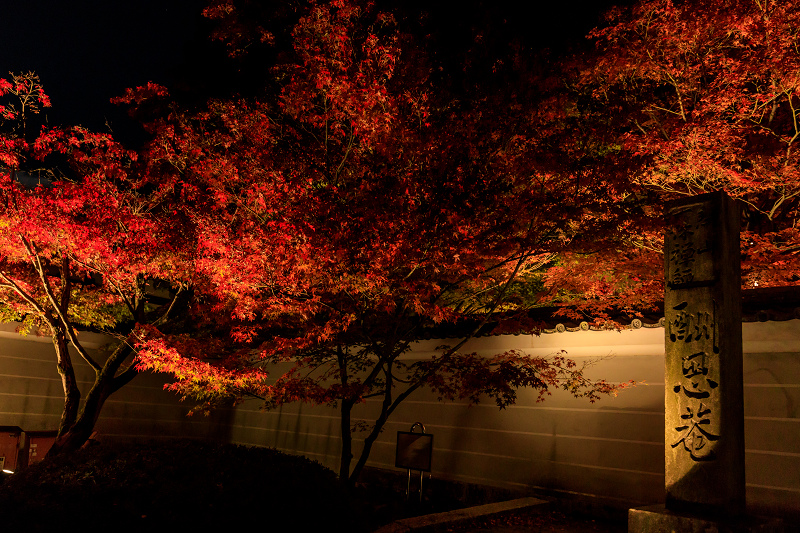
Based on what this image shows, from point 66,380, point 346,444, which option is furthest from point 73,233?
point 346,444

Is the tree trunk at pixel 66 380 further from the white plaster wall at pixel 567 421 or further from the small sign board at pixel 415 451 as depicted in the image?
the small sign board at pixel 415 451

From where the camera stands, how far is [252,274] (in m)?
8.09

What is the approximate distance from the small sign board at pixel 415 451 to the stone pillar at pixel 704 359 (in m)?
4.04

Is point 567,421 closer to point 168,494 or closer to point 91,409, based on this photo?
point 168,494

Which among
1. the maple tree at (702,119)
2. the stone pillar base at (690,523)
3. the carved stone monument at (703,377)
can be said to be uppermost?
the maple tree at (702,119)

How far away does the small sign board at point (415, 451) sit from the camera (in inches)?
352

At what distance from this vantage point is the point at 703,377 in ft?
18.3

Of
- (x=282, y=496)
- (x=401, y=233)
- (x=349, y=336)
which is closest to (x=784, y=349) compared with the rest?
(x=401, y=233)

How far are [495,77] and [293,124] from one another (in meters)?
3.90

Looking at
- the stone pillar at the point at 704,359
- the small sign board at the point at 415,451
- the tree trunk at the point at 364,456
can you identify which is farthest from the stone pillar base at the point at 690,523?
the tree trunk at the point at 364,456

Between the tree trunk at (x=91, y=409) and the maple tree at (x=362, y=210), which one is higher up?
the maple tree at (x=362, y=210)

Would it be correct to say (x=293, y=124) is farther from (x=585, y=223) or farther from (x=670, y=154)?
(x=670, y=154)

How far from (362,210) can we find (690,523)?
17.7 feet

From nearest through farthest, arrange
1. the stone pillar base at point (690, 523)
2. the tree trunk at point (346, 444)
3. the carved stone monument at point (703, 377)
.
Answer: the stone pillar base at point (690, 523), the carved stone monument at point (703, 377), the tree trunk at point (346, 444)
